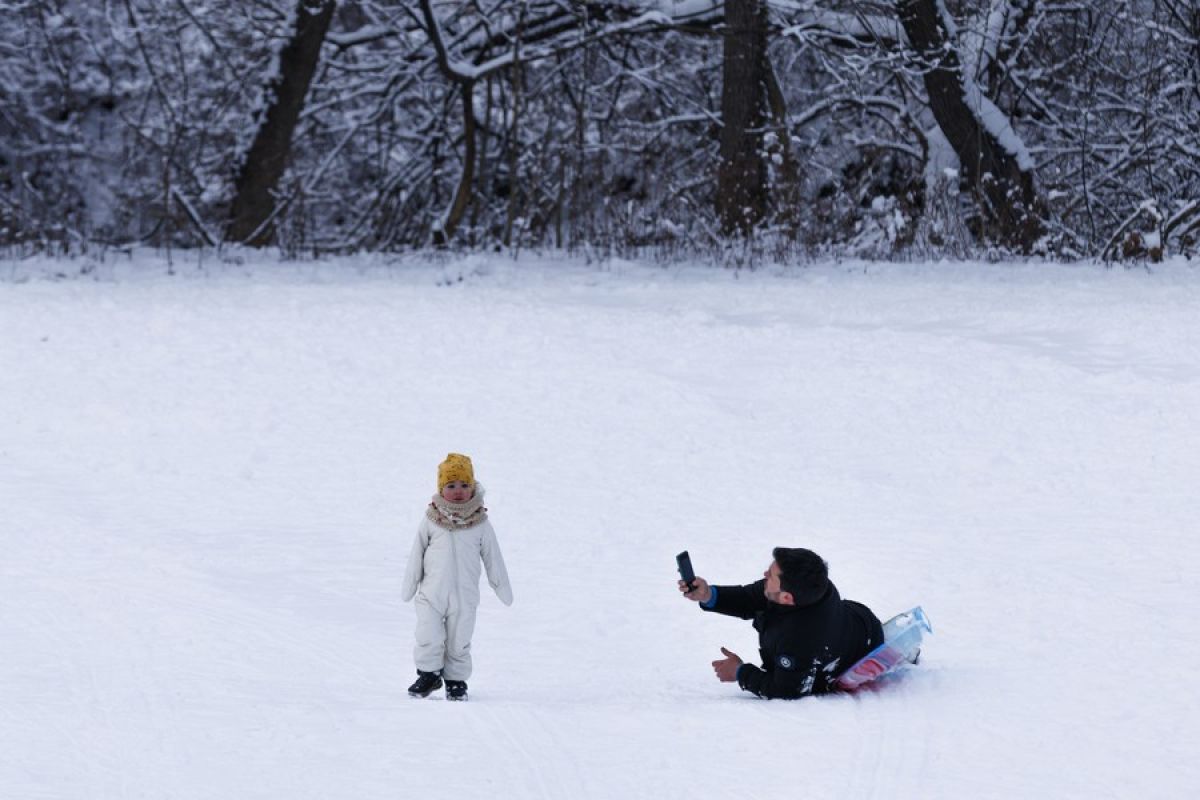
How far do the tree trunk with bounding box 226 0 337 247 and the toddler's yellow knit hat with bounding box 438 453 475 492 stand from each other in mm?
12232

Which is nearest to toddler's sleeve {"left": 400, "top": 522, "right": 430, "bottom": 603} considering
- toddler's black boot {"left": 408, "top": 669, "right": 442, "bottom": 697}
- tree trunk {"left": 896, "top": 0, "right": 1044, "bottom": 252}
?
toddler's black boot {"left": 408, "top": 669, "right": 442, "bottom": 697}

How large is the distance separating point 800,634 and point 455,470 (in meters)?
1.37

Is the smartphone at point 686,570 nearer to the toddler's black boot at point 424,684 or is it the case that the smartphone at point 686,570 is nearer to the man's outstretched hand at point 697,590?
the man's outstretched hand at point 697,590

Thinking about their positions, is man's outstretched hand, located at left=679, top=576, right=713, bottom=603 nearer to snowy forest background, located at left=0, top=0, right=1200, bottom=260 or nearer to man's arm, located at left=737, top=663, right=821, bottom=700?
man's arm, located at left=737, top=663, right=821, bottom=700

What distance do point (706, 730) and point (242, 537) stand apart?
3.68 metres

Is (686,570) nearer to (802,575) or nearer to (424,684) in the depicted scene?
(802,575)

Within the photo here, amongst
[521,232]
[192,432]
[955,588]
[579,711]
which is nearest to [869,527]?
[955,588]

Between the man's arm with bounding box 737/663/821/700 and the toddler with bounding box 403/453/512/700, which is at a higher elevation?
the toddler with bounding box 403/453/512/700

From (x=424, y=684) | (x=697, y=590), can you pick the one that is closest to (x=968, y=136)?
(x=697, y=590)

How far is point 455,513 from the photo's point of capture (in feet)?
19.0

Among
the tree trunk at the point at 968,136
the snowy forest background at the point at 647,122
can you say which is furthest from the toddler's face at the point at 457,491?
the tree trunk at the point at 968,136

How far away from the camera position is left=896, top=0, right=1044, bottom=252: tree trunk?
14945 millimetres

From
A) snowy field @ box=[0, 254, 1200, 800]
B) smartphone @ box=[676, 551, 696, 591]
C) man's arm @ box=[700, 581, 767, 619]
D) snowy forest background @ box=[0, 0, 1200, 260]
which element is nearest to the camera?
snowy field @ box=[0, 254, 1200, 800]

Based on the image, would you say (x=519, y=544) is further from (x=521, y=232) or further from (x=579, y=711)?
(x=521, y=232)
